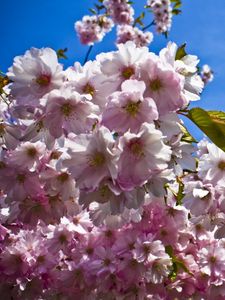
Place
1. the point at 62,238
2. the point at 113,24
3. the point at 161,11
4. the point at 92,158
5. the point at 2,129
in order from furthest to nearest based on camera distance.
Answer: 1. the point at 113,24
2. the point at 161,11
3. the point at 62,238
4. the point at 2,129
5. the point at 92,158

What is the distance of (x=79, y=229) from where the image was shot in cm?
317

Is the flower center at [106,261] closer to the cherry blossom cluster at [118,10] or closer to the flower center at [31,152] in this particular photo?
the flower center at [31,152]

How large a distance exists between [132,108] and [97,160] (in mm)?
223

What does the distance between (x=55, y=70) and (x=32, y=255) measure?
6.47 ft

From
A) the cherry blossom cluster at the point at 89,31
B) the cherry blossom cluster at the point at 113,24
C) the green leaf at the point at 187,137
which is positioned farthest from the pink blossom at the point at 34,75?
the cherry blossom cluster at the point at 89,31

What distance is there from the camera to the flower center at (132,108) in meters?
1.53

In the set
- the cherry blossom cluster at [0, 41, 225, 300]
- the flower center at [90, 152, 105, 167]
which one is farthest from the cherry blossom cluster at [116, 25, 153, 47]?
the flower center at [90, 152, 105, 167]

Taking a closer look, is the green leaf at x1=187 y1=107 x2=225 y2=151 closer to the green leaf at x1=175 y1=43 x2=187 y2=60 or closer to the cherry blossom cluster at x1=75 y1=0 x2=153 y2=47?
the green leaf at x1=175 y1=43 x2=187 y2=60

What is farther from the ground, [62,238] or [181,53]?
[181,53]

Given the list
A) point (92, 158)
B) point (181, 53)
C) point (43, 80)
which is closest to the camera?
point (92, 158)

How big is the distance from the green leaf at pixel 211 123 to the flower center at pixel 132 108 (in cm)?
27

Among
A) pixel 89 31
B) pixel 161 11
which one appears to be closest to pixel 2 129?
pixel 161 11

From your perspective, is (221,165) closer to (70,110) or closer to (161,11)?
(70,110)

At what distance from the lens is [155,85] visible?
1.57 m
